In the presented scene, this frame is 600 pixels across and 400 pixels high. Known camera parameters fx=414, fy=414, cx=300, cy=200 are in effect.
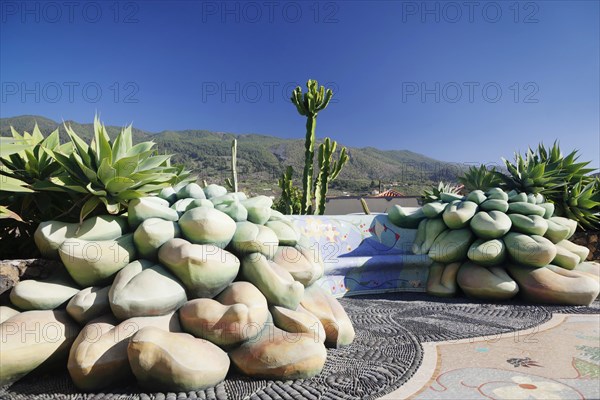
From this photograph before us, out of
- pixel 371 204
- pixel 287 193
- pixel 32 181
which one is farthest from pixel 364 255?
pixel 371 204

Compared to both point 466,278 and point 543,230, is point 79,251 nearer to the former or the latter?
point 466,278

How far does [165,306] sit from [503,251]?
3.08 m

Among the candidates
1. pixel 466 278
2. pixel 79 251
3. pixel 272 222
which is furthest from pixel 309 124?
pixel 79 251

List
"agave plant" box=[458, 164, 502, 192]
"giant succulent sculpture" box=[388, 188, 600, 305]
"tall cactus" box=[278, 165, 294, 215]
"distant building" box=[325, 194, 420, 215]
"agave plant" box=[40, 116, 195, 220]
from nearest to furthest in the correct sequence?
"agave plant" box=[40, 116, 195, 220]
"giant succulent sculpture" box=[388, 188, 600, 305]
"agave plant" box=[458, 164, 502, 192]
"tall cactus" box=[278, 165, 294, 215]
"distant building" box=[325, 194, 420, 215]

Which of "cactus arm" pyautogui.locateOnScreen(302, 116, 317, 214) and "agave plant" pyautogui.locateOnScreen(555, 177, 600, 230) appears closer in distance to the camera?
"agave plant" pyautogui.locateOnScreen(555, 177, 600, 230)

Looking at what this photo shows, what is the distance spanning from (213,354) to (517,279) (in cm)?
298

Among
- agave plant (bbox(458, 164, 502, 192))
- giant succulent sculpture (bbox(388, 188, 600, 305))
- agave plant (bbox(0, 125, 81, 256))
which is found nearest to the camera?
agave plant (bbox(0, 125, 81, 256))

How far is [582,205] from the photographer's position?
4664 mm

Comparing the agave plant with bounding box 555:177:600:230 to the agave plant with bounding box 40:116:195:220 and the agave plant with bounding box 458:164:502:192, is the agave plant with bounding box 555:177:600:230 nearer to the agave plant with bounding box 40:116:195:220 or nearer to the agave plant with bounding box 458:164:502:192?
the agave plant with bounding box 458:164:502:192

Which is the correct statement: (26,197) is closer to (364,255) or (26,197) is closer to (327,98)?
(364,255)

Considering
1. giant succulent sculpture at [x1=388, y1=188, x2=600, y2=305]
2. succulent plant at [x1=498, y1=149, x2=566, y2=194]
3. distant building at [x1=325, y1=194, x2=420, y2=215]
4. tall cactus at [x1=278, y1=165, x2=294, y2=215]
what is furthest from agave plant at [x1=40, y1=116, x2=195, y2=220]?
distant building at [x1=325, y1=194, x2=420, y2=215]

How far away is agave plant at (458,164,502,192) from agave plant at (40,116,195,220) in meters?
4.33

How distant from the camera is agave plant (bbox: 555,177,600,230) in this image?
15.3 ft

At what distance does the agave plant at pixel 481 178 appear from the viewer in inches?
208
